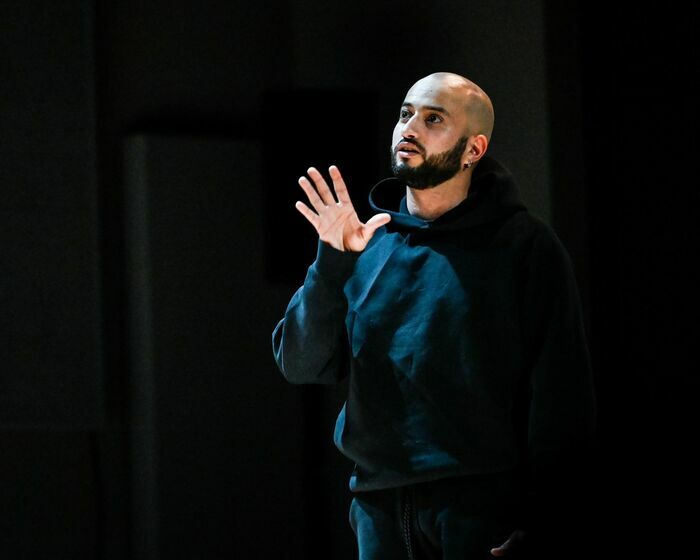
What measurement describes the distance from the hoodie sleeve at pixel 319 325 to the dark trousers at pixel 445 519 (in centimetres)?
29

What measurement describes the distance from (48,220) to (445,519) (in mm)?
2056

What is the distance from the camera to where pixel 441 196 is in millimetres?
2639

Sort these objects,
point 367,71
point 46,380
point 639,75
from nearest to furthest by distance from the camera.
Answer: point 639,75 → point 46,380 → point 367,71

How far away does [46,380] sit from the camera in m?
4.05

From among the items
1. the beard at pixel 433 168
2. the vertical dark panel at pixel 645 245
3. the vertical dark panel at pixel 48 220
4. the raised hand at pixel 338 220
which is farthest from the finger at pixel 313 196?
the vertical dark panel at pixel 48 220

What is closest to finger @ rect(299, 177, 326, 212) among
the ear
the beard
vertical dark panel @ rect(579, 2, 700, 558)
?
the beard

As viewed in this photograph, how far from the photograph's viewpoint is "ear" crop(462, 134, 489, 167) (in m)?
2.63

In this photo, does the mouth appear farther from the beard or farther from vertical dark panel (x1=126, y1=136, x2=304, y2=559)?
vertical dark panel (x1=126, y1=136, x2=304, y2=559)

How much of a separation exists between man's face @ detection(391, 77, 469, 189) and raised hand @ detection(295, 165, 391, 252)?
0.44 feet

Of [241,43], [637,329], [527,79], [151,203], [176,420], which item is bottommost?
[176,420]

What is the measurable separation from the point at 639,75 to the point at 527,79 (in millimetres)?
342

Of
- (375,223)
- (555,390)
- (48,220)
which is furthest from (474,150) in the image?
(48,220)

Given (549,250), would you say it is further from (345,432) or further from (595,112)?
(595,112)

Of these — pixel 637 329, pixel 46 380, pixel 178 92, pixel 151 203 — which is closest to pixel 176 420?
pixel 46 380
